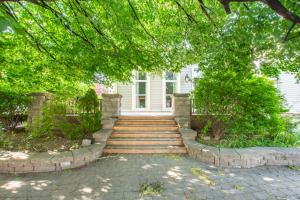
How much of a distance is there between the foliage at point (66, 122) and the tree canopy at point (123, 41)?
85cm

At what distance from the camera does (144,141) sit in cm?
642

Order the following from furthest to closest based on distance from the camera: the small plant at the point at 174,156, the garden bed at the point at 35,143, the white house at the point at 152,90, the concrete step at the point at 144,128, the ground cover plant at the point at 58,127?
the white house at the point at 152,90, the concrete step at the point at 144,128, the ground cover plant at the point at 58,127, the garden bed at the point at 35,143, the small plant at the point at 174,156

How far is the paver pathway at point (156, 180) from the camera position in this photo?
11.3 ft

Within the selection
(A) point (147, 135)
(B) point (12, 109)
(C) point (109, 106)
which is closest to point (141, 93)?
(C) point (109, 106)

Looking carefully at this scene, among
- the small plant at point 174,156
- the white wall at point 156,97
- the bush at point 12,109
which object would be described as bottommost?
the small plant at point 174,156

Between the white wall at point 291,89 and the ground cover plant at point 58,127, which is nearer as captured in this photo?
the ground cover plant at point 58,127

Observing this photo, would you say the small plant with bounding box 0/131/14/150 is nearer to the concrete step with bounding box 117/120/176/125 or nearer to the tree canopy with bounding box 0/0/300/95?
the tree canopy with bounding box 0/0/300/95

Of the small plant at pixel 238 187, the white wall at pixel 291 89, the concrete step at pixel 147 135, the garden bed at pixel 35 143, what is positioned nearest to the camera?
the small plant at pixel 238 187

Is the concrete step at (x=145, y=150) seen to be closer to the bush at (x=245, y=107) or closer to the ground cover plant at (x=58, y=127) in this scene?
the ground cover plant at (x=58, y=127)

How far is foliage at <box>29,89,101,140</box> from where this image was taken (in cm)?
643

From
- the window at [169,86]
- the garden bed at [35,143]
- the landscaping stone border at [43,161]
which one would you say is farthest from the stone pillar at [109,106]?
the window at [169,86]

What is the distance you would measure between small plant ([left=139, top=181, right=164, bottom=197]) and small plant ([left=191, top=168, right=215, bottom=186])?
0.91m

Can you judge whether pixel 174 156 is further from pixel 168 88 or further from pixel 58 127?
pixel 168 88

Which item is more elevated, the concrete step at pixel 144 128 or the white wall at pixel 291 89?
the white wall at pixel 291 89
